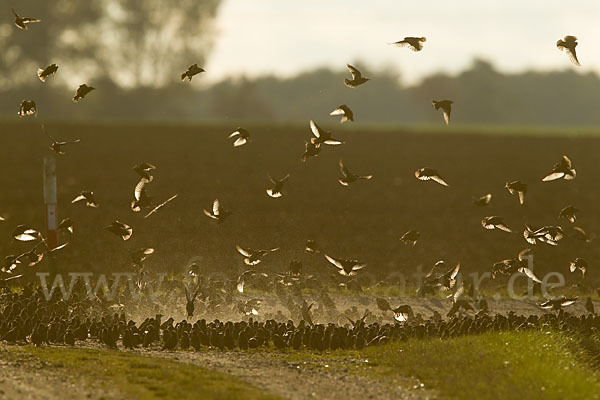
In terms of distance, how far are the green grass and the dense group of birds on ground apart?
876 mm

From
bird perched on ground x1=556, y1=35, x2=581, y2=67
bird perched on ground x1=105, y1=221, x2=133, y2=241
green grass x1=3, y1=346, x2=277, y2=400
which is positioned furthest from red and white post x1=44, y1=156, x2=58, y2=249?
bird perched on ground x1=556, y1=35, x2=581, y2=67

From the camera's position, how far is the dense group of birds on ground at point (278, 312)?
1518 cm

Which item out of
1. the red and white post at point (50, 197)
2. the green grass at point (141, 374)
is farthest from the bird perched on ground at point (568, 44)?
the red and white post at point (50, 197)

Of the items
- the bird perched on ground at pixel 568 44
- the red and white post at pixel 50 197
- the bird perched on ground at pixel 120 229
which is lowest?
the bird perched on ground at pixel 120 229

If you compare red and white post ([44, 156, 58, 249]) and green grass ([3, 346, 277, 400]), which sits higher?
red and white post ([44, 156, 58, 249])

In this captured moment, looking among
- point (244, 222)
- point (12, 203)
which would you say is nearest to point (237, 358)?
point (244, 222)

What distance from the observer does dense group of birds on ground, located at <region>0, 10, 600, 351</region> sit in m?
15.2

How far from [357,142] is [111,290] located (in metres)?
40.9

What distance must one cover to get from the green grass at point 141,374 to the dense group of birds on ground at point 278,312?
88 centimetres

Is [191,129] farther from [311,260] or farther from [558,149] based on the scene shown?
[311,260]

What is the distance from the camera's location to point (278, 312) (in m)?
17.6

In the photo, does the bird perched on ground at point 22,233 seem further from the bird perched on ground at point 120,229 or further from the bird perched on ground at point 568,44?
the bird perched on ground at point 568,44

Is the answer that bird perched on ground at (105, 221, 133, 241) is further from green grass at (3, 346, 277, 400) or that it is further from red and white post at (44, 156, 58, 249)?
green grass at (3, 346, 277, 400)

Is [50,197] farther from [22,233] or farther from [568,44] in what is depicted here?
[568,44]
